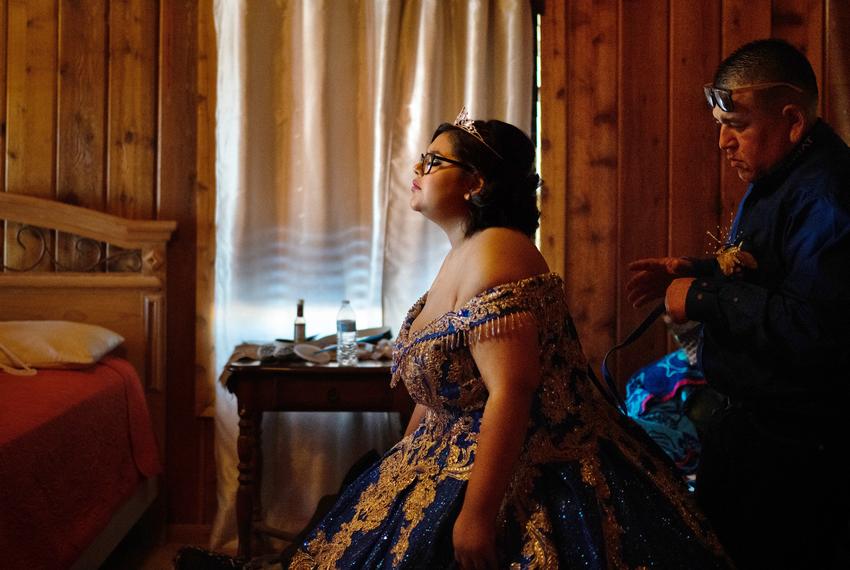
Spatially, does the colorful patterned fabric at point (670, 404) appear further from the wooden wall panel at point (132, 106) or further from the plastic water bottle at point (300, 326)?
the wooden wall panel at point (132, 106)

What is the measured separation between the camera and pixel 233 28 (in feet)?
9.87

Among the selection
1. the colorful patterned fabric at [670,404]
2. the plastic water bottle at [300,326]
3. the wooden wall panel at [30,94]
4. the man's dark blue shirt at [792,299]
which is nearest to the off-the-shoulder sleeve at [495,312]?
the man's dark blue shirt at [792,299]

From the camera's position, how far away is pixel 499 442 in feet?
3.73

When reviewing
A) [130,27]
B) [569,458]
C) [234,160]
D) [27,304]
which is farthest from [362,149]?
[569,458]

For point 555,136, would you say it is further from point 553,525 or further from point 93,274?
point 553,525

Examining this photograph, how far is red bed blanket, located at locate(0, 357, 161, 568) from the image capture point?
1729 millimetres

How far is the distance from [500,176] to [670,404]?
4.48 feet

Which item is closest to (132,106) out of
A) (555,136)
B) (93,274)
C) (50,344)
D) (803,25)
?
(93,274)

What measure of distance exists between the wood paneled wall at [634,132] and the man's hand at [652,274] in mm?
1496

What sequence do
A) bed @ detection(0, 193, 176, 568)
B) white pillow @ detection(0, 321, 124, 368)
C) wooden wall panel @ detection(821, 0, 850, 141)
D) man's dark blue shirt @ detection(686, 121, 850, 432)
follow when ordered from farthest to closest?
wooden wall panel @ detection(821, 0, 850, 141) → white pillow @ detection(0, 321, 124, 368) → bed @ detection(0, 193, 176, 568) → man's dark blue shirt @ detection(686, 121, 850, 432)

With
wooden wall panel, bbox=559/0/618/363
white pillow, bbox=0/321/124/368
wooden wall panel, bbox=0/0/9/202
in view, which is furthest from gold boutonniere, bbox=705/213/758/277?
wooden wall panel, bbox=0/0/9/202

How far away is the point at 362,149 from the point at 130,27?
42.7 inches

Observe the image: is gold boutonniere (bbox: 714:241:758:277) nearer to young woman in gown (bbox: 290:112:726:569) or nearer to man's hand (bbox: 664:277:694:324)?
man's hand (bbox: 664:277:694:324)

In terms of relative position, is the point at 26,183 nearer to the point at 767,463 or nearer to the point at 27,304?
the point at 27,304
